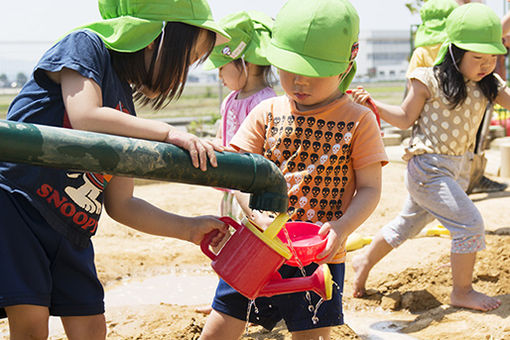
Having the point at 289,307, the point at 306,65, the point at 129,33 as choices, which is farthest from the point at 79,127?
the point at 289,307

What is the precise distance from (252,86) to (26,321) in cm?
225

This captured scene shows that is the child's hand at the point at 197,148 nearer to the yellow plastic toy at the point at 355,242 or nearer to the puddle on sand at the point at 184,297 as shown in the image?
the puddle on sand at the point at 184,297

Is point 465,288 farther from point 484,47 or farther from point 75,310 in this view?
point 75,310

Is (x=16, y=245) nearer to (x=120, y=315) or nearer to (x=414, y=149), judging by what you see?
(x=120, y=315)

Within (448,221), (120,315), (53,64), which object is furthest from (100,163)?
(448,221)

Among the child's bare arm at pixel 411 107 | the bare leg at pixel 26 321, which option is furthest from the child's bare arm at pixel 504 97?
the bare leg at pixel 26 321

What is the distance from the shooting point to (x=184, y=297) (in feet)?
13.4

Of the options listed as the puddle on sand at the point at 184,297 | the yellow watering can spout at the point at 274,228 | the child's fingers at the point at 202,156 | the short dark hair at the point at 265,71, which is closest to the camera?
the child's fingers at the point at 202,156

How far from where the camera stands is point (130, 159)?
4.58ft

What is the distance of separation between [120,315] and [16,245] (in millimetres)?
1777

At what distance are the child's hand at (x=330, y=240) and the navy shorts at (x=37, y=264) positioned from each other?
726 millimetres

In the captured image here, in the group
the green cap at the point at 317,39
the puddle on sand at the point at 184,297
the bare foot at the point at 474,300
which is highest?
the green cap at the point at 317,39

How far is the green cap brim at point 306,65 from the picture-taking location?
2.16 metres

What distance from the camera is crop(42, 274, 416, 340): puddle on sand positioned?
3381 millimetres
